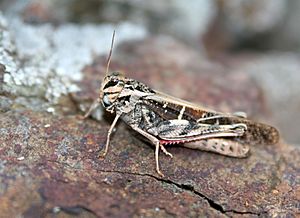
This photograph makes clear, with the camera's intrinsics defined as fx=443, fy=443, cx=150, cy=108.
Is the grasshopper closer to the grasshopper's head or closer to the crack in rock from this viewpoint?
the grasshopper's head

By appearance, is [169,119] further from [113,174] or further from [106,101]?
[113,174]

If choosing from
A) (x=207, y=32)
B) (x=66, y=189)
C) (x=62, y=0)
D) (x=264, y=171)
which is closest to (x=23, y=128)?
(x=66, y=189)

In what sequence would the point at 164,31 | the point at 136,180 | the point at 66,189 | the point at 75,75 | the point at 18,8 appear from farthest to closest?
1. the point at 164,31
2. the point at 18,8
3. the point at 75,75
4. the point at 136,180
5. the point at 66,189

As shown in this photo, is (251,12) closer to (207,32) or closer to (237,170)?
(207,32)

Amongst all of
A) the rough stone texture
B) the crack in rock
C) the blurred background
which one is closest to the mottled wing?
the rough stone texture

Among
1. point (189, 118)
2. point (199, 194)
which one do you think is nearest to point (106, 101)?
point (189, 118)
